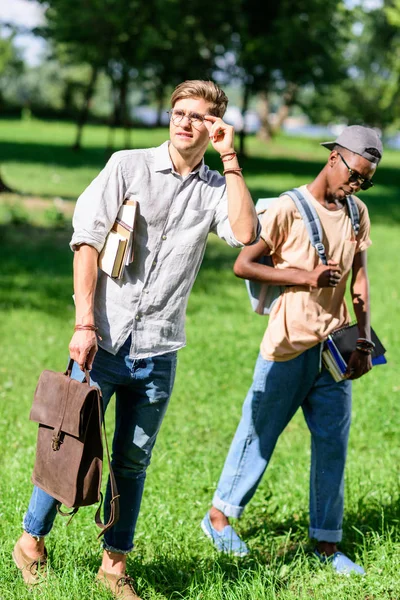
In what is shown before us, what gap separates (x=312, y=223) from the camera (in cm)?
381

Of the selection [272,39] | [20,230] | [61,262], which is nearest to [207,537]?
[61,262]

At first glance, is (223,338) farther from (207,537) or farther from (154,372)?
(154,372)

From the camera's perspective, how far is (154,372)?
10.8 feet

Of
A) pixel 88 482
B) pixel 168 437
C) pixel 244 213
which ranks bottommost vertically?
pixel 168 437

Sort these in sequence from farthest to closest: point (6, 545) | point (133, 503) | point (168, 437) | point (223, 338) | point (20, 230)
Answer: point (20, 230) < point (223, 338) < point (168, 437) < point (6, 545) < point (133, 503)

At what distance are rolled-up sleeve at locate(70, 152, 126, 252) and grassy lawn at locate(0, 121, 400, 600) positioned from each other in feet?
4.57

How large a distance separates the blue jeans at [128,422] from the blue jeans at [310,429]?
78cm

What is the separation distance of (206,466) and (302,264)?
192 cm

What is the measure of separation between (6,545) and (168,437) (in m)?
2.19

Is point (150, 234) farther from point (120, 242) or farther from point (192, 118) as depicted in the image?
point (192, 118)

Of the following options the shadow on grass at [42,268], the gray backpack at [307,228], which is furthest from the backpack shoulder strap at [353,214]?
the shadow on grass at [42,268]

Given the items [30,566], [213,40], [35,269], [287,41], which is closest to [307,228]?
[30,566]

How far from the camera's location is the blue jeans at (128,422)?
3266mm

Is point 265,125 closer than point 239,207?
No
